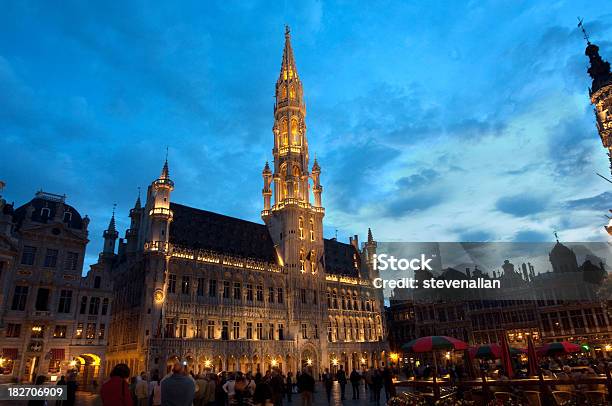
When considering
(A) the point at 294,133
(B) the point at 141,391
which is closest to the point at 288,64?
(A) the point at 294,133

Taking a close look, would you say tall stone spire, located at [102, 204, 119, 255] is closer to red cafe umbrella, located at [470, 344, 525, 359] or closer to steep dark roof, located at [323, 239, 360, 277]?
steep dark roof, located at [323, 239, 360, 277]

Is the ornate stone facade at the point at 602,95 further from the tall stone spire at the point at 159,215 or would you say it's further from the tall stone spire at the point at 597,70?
the tall stone spire at the point at 159,215

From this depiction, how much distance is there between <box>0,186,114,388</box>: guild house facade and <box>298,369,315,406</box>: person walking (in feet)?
91.5

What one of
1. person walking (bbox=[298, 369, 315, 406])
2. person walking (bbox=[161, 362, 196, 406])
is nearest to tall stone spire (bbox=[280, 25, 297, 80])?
person walking (bbox=[298, 369, 315, 406])

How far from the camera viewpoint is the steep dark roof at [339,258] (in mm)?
70500

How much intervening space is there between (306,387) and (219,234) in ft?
134

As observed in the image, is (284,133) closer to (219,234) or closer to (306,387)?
(219,234)

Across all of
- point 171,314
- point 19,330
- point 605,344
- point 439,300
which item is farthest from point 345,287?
point 19,330

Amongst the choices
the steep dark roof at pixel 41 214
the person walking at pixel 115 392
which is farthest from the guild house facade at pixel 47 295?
the person walking at pixel 115 392

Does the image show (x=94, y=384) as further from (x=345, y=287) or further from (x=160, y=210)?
(x=345, y=287)

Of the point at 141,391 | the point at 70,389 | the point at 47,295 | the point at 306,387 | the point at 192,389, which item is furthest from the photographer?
the point at 47,295

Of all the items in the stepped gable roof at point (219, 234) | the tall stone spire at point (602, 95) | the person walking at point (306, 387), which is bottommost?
the person walking at point (306, 387)

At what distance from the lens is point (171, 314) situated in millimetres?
45250

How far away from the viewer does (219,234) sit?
56031mm
